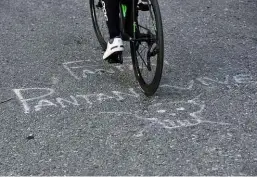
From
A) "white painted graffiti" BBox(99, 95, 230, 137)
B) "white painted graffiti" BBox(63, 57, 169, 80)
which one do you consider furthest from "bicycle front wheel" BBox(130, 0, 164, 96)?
"white painted graffiti" BBox(63, 57, 169, 80)

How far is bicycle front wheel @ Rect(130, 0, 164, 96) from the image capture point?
14.8ft

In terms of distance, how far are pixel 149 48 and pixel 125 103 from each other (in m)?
0.51

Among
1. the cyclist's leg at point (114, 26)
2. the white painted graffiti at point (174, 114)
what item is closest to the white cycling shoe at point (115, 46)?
the cyclist's leg at point (114, 26)

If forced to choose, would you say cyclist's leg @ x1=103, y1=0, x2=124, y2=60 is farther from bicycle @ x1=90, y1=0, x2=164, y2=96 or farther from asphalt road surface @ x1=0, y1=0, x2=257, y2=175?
asphalt road surface @ x1=0, y1=0, x2=257, y2=175

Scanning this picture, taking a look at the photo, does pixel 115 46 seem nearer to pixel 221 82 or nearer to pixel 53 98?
pixel 53 98

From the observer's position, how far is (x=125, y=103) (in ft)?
15.6

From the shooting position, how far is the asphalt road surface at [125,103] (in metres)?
3.87

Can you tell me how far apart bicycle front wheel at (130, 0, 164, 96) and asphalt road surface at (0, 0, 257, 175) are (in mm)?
141

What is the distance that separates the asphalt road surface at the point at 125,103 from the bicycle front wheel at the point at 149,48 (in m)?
0.14

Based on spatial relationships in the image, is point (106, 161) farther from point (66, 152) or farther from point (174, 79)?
point (174, 79)

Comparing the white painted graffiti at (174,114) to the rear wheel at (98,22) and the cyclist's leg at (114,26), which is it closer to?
the cyclist's leg at (114,26)

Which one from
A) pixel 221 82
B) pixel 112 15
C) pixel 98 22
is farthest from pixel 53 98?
pixel 98 22

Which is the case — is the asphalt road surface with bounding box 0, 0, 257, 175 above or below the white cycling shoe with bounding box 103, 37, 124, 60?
below

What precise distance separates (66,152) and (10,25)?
3330 millimetres
